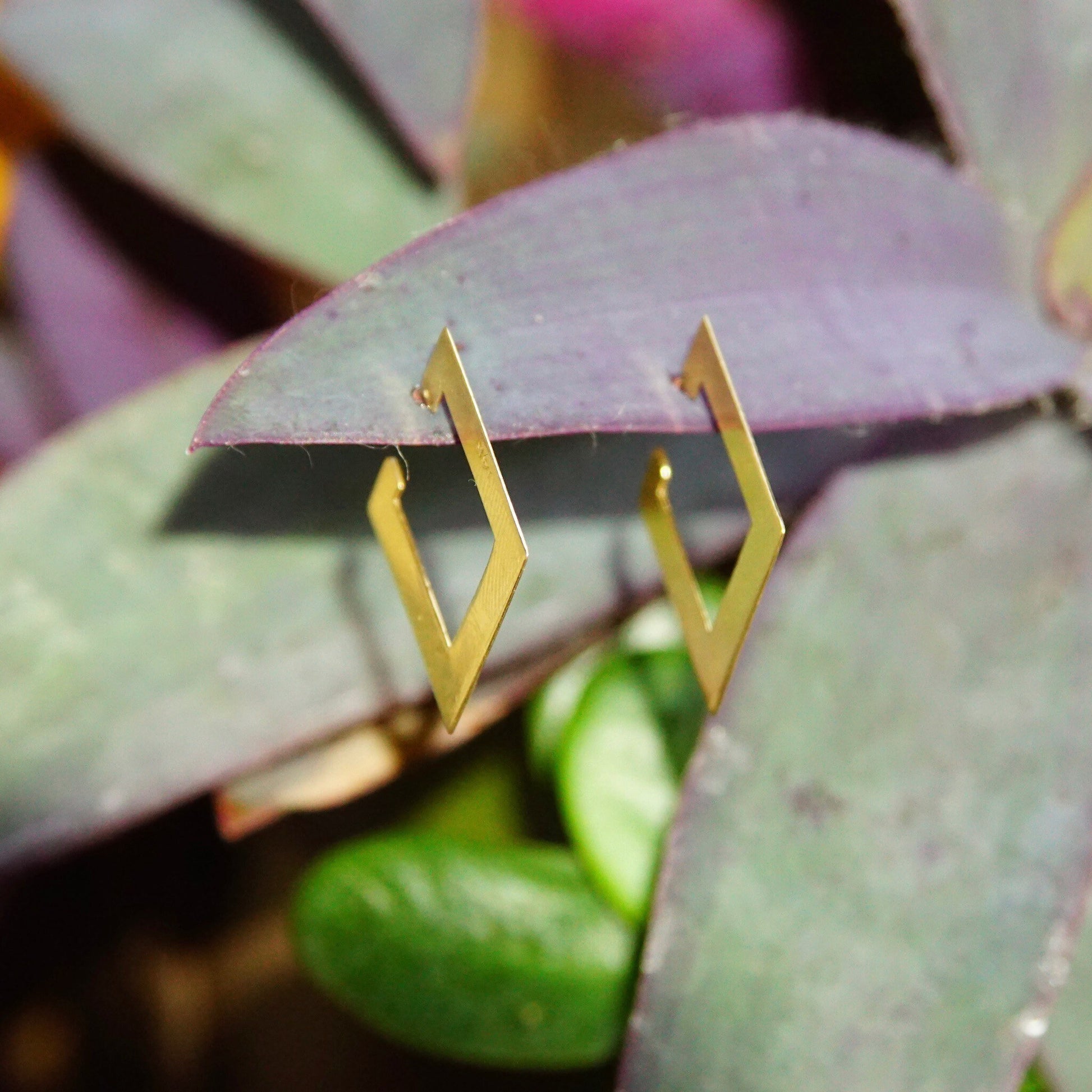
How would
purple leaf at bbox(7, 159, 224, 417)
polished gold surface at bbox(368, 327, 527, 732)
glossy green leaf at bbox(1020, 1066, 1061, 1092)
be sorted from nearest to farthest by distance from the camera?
polished gold surface at bbox(368, 327, 527, 732) < glossy green leaf at bbox(1020, 1066, 1061, 1092) < purple leaf at bbox(7, 159, 224, 417)

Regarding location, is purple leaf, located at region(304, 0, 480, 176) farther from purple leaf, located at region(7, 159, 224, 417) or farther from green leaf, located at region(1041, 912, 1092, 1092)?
green leaf, located at region(1041, 912, 1092, 1092)

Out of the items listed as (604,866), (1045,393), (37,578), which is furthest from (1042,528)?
(37,578)

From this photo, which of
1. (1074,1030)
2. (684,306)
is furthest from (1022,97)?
(1074,1030)

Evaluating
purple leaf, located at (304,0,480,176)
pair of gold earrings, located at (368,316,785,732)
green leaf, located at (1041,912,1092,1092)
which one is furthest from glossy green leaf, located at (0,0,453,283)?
green leaf, located at (1041,912,1092,1092)

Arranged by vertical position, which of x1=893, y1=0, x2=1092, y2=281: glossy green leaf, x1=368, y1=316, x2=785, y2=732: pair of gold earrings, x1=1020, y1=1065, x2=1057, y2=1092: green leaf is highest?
x1=368, y1=316, x2=785, y2=732: pair of gold earrings

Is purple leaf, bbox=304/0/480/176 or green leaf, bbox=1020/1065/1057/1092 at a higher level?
purple leaf, bbox=304/0/480/176

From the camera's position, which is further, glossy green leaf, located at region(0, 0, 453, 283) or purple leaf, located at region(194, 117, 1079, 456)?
glossy green leaf, located at region(0, 0, 453, 283)

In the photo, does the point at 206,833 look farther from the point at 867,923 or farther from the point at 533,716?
the point at 867,923
